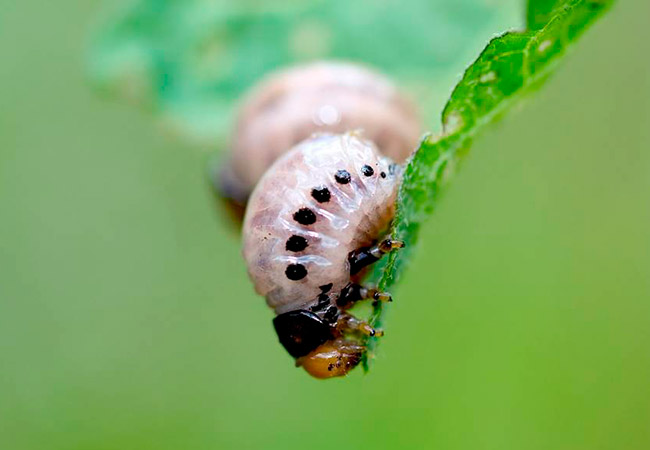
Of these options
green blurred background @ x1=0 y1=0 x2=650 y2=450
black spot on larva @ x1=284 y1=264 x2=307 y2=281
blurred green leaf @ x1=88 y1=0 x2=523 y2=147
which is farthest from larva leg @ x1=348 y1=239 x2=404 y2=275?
green blurred background @ x1=0 y1=0 x2=650 y2=450

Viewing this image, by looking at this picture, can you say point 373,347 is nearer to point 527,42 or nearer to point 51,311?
point 527,42

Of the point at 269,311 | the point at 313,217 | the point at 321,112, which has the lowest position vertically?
the point at 313,217

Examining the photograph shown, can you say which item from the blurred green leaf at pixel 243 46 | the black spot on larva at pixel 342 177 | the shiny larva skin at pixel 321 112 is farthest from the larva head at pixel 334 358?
the blurred green leaf at pixel 243 46

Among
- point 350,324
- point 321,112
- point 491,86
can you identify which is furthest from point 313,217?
point 321,112

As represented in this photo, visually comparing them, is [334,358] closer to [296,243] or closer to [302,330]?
[302,330]

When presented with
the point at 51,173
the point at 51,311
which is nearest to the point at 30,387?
the point at 51,311

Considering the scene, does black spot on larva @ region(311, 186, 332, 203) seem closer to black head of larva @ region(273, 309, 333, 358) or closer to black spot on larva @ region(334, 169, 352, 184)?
black spot on larva @ region(334, 169, 352, 184)

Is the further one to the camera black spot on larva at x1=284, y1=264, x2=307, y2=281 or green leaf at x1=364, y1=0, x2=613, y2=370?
black spot on larva at x1=284, y1=264, x2=307, y2=281
